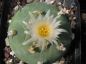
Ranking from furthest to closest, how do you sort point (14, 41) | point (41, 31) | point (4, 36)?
point (4, 36)
point (14, 41)
point (41, 31)

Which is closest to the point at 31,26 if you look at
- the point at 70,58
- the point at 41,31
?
the point at 41,31

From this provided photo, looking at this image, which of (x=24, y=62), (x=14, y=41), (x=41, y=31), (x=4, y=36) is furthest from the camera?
(x=4, y=36)

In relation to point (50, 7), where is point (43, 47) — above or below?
below

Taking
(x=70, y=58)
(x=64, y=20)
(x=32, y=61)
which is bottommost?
(x=70, y=58)

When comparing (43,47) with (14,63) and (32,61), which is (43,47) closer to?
(32,61)
